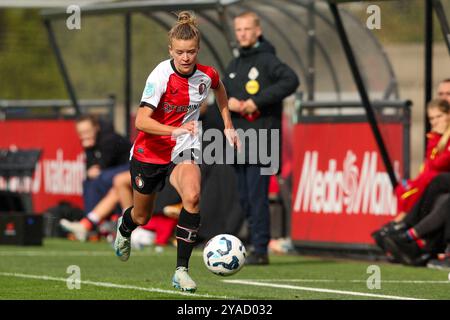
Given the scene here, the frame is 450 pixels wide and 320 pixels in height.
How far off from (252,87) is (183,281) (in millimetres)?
4093

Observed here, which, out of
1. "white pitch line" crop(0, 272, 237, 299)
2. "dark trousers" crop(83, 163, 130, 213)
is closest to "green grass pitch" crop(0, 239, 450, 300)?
"white pitch line" crop(0, 272, 237, 299)

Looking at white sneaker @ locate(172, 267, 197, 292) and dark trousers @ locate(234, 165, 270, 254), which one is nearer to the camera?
white sneaker @ locate(172, 267, 197, 292)

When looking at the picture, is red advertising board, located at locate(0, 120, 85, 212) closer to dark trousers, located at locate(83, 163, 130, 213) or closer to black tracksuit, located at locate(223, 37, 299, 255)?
dark trousers, located at locate(83, 163, 130, 213)

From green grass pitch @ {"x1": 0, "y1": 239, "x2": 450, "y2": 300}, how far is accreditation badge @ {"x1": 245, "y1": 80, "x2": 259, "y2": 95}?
5.75ft

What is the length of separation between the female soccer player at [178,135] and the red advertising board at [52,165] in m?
8.88

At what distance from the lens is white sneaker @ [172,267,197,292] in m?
9.46

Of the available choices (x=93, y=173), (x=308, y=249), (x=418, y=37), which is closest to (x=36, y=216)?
(x=93, y=173)

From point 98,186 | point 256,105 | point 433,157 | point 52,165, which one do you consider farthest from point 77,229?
point 433,157

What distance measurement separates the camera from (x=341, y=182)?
14406mm

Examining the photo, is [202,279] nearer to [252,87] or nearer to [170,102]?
[170,102]

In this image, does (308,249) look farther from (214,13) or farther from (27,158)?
(27,158)

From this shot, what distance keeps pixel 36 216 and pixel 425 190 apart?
507 cm

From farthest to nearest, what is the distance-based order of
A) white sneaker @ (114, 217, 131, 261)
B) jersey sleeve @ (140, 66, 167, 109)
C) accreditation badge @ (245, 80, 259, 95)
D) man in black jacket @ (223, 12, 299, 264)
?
accreditation badge @ (245, 80, 259, 95)
man in black jacket @ (223, 12, 299, 264)
white sneaker @ (114, 217, 131, 261)
jersey sleeve @ (140, 66, 167, 109)

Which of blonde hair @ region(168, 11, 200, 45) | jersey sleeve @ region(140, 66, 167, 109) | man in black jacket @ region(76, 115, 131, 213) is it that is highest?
blonde hair @ region(168, 11, 200, 45)
